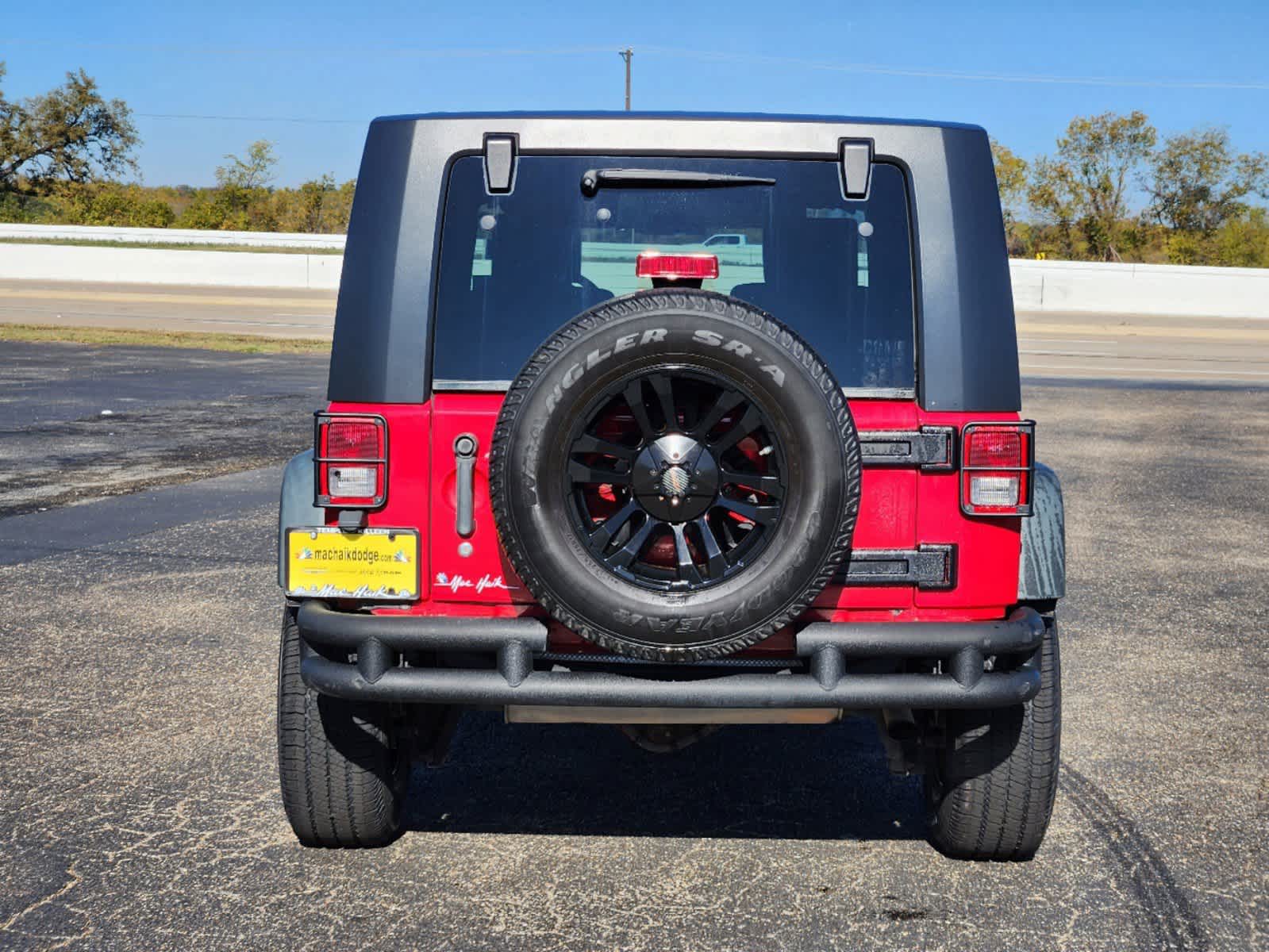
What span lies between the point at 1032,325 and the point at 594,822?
3472 centimetres

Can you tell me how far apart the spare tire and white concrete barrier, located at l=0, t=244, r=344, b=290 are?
43719 millimetres

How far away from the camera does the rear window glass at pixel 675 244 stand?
3.45 meters

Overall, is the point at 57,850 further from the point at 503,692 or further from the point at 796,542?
the point at 796,542

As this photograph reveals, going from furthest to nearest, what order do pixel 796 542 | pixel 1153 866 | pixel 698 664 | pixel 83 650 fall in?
pixel 83 650 → pixel 1153 866 → pixel 698 664 → pixel 796 542

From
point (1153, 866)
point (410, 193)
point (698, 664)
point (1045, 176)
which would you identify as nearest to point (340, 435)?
point (410, 193)

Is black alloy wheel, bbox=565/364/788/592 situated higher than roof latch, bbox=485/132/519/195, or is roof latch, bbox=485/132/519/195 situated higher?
roof latch, bbox=485/132/519/195

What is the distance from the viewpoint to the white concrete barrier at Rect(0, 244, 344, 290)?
46.2 meters

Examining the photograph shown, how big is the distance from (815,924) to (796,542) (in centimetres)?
104

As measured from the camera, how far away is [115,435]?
42.4 ft

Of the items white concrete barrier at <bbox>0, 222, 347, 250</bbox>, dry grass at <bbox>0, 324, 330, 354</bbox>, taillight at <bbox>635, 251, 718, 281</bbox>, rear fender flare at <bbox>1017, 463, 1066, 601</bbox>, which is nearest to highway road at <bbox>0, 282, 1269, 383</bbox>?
dry grass at <bbox>0, 324, 330, 354</bbox>

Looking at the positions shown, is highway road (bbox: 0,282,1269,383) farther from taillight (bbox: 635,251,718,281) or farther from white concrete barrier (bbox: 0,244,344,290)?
taillight (bbox: 635,251,718,281)

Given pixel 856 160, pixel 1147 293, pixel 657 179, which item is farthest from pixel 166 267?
pixel 856 160

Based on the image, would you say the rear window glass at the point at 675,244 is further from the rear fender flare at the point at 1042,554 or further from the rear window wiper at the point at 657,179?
the rear fender flare at the point at 1042,554

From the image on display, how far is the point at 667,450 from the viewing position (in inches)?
122
